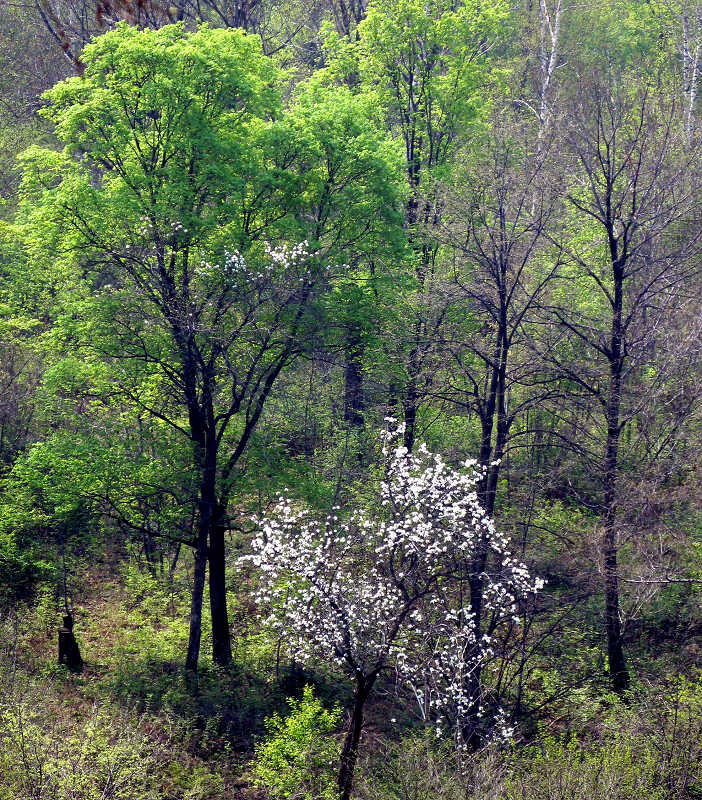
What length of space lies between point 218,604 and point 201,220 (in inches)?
313

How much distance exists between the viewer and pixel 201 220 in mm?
14156

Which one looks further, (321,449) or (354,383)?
(354,383)

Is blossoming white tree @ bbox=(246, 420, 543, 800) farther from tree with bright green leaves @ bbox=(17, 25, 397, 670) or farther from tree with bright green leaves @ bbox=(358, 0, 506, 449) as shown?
tree with bright green leaves @ bbox=(358, 0, 506, 449)

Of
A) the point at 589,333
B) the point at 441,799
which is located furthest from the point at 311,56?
the point at 441,799

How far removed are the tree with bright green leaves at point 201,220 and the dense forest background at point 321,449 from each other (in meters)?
0.07

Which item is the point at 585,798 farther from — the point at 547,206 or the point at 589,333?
the point at 547,206

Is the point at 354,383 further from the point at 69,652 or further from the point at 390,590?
the point at 69,652

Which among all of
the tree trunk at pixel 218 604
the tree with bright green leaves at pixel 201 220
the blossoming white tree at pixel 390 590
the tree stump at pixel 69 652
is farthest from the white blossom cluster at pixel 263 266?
the tree stump at pixel 69 652

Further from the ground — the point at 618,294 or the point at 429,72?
the point at 429,72

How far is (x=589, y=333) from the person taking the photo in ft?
55.3

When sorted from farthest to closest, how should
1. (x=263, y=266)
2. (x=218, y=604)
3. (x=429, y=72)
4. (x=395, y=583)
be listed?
(x=429, y=72) < (x=218, y=604) < (x=263, y=266) < (x=395, y=583)

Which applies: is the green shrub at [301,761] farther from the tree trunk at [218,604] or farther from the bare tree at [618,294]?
the bare tree at [618,294]

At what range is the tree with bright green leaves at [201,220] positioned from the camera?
45.9ft

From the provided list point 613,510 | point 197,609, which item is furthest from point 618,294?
point 197,609
